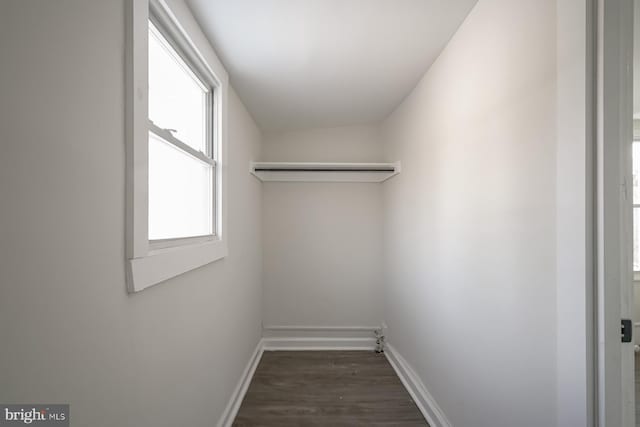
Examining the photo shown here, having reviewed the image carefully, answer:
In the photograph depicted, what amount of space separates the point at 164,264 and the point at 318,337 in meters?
2.52

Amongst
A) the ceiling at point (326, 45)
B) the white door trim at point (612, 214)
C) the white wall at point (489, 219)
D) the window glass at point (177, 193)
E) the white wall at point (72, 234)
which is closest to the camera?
the white wall at point (72, 234)

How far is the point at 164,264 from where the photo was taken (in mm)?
1070

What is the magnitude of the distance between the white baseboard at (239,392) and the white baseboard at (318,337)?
0.81 feet

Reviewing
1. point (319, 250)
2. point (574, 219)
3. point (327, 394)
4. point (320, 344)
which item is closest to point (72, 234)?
point (574, 219)

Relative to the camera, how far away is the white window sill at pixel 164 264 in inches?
35.4

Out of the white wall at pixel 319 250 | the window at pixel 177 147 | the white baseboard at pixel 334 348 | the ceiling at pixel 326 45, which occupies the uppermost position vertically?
the ceiling at pixel 326 45

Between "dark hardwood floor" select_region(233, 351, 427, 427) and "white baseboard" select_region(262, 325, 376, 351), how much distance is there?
0.16 meters

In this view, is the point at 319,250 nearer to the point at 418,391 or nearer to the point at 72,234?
the point at 418,391

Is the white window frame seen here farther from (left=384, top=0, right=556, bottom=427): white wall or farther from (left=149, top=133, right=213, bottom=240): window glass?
(left=384, top=0, right=556, bottom=427): white wall

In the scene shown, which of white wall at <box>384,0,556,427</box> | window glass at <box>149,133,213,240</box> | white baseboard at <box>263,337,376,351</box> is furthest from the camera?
white baseboard at <box>263,337,376,351</box>

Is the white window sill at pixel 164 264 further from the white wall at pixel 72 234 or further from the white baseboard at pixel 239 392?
the white baseboard at pixel 239 392

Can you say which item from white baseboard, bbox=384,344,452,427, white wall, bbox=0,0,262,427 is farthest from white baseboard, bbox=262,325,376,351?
white wall, bbox=0,0,262,427

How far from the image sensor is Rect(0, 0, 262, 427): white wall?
0.55 meters

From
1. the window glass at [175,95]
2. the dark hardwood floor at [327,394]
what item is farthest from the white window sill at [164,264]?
the dark hardwood floor at [327,394]
